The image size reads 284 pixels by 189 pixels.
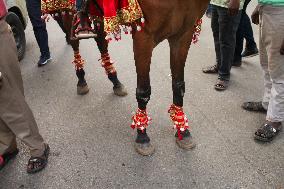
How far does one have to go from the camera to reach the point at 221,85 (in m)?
3.88

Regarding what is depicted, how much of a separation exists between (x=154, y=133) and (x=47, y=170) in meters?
1.00

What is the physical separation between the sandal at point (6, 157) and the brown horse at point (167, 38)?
1.04 m

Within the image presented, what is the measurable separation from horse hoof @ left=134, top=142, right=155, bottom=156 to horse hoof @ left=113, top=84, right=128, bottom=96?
981 millimetres

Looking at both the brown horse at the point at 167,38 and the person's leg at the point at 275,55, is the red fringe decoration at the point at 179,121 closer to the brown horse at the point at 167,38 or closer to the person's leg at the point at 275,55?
the brown horse at the point at 167,38

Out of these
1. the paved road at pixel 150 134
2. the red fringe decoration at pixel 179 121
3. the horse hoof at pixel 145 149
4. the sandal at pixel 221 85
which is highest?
the red fringe decoration at pixel 179 121

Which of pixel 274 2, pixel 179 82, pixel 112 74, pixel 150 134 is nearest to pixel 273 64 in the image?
pixel 274 2

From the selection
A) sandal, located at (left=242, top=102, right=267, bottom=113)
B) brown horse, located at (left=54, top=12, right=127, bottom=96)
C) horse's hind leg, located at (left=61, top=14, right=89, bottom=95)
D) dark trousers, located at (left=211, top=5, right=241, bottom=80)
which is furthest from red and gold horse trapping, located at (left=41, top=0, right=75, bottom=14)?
sandal, located at (left=242, top=102, right=267, bottom=113)

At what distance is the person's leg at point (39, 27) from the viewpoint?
14.1 feet

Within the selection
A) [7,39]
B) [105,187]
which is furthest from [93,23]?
[105,187]

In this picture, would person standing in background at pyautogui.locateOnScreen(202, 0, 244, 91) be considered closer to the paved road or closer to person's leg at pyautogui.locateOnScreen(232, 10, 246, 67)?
the paved road

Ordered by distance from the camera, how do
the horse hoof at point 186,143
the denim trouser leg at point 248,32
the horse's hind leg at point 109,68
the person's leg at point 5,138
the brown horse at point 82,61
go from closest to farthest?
the person's leg at point 5,138 < the horse hoof at point 186,143 < the brown horse at point 82,61 < the horse's hind leg at point 109,68 < the denim trouser leg at point 248,32

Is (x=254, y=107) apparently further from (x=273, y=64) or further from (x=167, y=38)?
(x=167, y=38)

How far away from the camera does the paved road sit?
8.59ft

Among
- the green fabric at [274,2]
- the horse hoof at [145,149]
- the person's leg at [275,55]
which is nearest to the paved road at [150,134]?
the horse hoof at [145,149]
